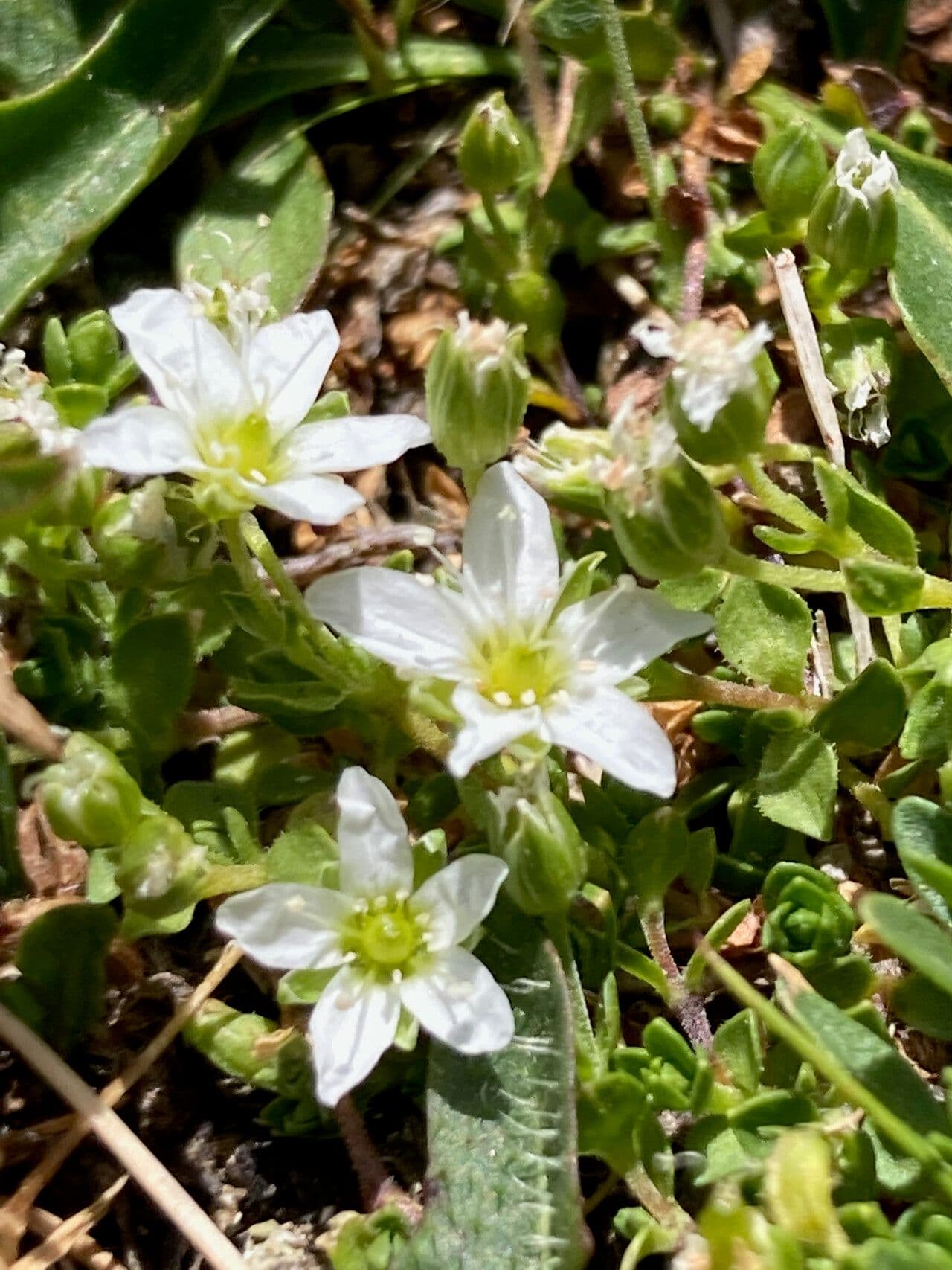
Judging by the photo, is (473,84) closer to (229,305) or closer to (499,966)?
(229,305)

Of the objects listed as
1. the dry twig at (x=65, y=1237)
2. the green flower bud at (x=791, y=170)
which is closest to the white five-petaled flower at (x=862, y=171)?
the green flower bud at (x=791, y=170)

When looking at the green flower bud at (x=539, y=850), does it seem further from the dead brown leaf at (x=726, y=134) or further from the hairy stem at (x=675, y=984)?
the dead brown leaf at (x=726, y=134)

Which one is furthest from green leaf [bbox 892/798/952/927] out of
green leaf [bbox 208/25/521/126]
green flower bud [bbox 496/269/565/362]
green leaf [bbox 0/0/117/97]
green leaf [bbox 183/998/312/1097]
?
green leaf [bbox 0/0/117/97]

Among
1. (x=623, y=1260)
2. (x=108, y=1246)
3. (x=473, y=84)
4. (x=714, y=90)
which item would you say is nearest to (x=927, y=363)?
(x=714, y=90)

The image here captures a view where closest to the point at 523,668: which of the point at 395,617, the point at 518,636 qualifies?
the point at 518,636

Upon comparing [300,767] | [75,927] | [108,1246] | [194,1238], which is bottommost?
[108,1246]

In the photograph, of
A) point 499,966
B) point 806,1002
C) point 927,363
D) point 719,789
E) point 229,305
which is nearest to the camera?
point 806,1002

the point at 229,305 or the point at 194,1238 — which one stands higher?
the point at 229,305
